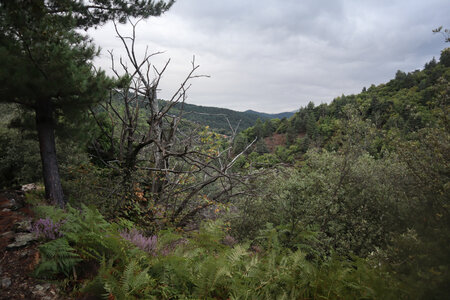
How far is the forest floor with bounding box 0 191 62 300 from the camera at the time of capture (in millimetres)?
2211

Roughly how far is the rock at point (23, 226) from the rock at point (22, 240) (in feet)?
0.40

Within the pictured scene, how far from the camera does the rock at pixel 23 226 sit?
125 inches

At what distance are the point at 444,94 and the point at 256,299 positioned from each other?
8000 millimetres

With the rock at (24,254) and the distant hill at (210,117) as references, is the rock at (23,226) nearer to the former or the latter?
the rock at (24,254)

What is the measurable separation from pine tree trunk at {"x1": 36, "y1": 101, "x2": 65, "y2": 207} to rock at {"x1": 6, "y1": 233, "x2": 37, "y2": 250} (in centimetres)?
190

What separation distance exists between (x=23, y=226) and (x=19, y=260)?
2.80 ft

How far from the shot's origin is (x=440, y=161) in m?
6.20

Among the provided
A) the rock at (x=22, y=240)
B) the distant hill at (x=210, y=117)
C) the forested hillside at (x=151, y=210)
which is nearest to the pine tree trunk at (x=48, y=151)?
the forested hillside at (x=151, y=210)

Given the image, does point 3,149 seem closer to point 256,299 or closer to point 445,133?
point 256,299

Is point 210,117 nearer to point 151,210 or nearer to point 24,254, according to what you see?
point 151,210

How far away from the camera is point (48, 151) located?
4879 mm

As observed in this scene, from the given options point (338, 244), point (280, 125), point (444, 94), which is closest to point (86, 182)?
point (338, 244)

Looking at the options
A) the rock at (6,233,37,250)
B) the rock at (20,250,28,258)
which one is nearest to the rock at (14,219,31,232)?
the rock at (6,233,37,250)

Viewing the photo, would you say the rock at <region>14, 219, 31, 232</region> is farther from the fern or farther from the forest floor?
the fern
